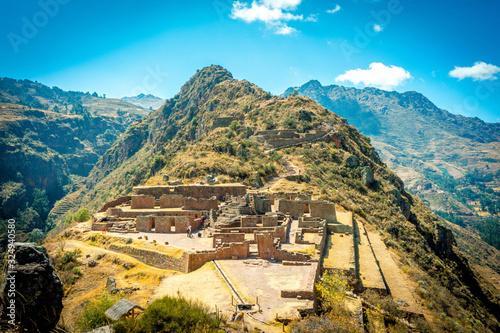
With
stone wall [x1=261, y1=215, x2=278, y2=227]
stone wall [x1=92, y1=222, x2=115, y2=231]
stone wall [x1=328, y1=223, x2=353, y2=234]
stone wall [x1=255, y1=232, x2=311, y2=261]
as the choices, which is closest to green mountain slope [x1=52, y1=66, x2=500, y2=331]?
stone wall [x1=328, y1=223, x2=353, y2=234]

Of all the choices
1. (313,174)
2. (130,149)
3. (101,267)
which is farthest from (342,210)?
(130,149)

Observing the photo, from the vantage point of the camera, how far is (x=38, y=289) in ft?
28.0

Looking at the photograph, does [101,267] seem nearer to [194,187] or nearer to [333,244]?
[333,244]

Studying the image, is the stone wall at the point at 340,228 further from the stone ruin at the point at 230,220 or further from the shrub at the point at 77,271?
the shrub at the point at 77,271

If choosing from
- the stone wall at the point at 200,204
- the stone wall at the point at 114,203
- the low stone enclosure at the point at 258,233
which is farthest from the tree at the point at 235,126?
the stone wall at the point at 200,204

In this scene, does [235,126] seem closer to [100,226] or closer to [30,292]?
[100,226]

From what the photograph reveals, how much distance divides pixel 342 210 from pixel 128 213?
860 inches

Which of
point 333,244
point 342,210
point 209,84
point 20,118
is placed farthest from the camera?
point 20,118

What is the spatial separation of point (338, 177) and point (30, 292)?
44501mm

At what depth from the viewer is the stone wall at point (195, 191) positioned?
117ft

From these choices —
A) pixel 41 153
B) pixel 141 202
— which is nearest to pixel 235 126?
pixel 141 202

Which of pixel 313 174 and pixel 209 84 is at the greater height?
pixel 209 84

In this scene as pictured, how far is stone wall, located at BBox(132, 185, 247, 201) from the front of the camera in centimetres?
3566

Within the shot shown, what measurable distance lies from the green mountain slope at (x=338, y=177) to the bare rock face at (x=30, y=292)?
16.4 m
